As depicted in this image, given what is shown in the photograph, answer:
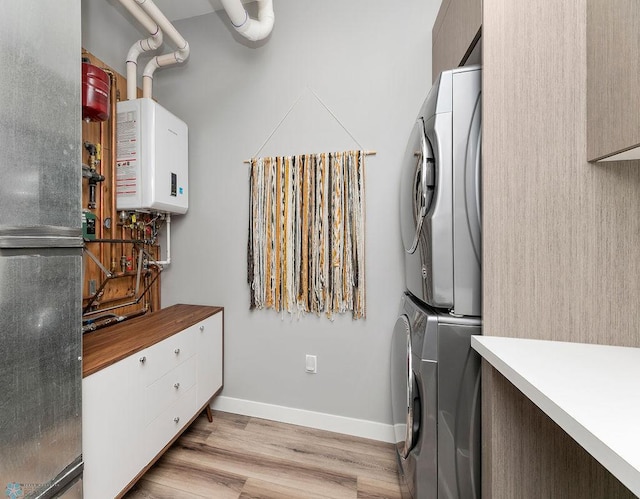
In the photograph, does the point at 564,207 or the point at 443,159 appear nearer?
the point at 564,207

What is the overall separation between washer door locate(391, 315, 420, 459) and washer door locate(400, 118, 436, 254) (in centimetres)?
42

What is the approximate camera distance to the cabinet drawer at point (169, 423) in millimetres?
1382

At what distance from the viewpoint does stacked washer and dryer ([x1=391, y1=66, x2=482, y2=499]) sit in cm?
99

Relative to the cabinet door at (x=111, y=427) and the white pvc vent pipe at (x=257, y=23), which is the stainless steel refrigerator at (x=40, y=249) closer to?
the cabinet door at (x=111, y=427)

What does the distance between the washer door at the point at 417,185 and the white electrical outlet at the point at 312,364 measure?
1.02 meters

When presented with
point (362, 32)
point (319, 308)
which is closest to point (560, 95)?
point (362, 32)

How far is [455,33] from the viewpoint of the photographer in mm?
1244

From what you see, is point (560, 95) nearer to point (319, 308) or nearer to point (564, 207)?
point (564, 207)

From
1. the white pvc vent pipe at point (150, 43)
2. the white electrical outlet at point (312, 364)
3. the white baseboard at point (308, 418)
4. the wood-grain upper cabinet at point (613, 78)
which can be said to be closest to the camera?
the wood-grain upper cabinet at point (613, 78)

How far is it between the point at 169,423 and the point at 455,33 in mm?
2409

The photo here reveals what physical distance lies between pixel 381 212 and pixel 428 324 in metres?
0.93

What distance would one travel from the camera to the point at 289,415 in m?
1.93

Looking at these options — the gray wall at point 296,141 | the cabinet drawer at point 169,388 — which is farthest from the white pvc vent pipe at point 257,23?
the cabinet drawer at point 169,388

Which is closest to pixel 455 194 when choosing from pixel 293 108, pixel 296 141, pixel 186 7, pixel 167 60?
pixel 296 141
